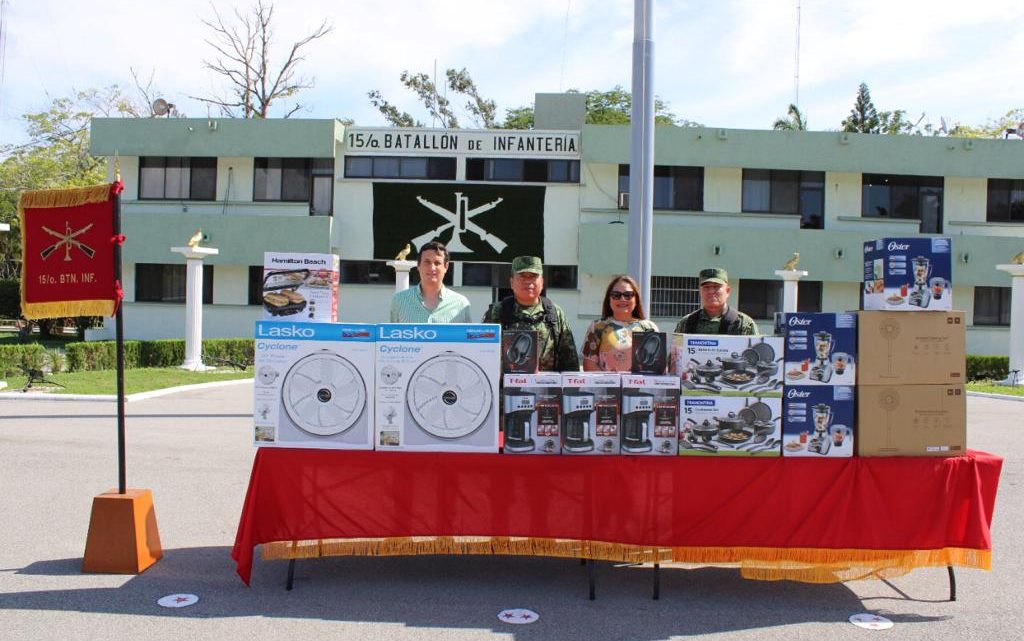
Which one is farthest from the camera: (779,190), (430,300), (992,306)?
(992,306)

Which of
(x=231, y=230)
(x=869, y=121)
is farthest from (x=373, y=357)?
(x=869, y=121)

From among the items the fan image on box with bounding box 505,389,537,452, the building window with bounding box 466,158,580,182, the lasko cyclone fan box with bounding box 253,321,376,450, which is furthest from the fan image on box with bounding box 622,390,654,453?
the building window with bounding box 466,158,580,182

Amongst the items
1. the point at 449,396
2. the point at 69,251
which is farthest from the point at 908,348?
the point at 69,251

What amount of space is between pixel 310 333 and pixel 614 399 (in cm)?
186

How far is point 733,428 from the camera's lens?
16.4 ft

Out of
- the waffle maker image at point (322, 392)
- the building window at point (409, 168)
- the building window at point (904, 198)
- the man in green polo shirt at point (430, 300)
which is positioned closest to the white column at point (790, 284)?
the building window at point (904, 198)

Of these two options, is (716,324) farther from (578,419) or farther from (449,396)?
(449,396)

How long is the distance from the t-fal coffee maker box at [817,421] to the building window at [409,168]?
2165 centimetres

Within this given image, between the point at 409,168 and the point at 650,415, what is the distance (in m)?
22.0

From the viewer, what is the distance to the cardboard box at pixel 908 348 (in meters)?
5.05

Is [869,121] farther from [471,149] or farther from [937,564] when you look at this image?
[937,564]

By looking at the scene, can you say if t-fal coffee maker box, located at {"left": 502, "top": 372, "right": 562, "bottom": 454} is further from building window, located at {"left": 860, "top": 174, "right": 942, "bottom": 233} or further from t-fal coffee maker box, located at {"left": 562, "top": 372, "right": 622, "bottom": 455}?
building window, located at {"left": 860, "top": 174, "right": 942, "bottom": 233}

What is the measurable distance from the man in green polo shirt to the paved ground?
1668 millimetres

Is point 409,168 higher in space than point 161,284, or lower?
higher
